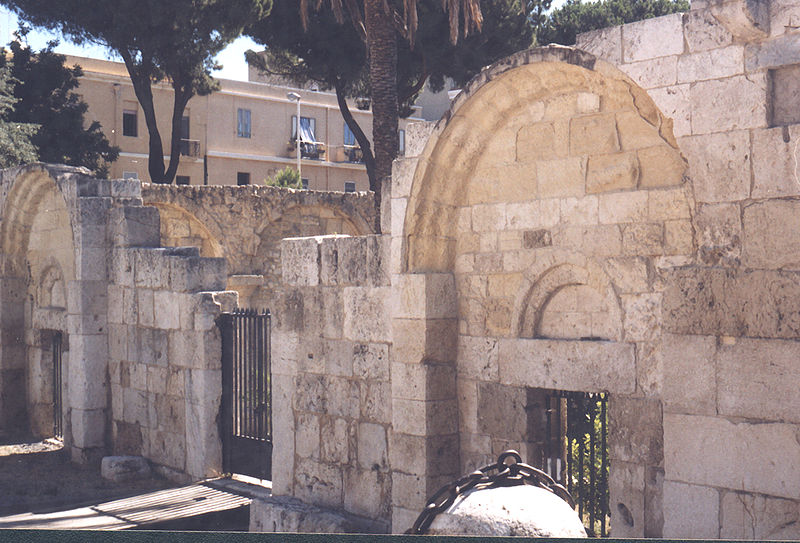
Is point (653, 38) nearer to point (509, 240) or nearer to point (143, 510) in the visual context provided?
point (509, 240)

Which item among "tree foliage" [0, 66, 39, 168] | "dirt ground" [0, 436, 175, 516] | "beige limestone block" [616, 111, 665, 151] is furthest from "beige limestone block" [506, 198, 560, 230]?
"tree foliage" [0, 66, 39, 168]

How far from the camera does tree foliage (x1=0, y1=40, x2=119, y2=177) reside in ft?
85.4

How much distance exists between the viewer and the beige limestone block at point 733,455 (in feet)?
14.9

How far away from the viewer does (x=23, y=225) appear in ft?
44.3

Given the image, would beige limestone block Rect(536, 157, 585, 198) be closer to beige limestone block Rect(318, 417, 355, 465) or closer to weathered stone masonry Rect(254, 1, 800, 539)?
weathered stone masonry Rect(254, 1, 800, 539)

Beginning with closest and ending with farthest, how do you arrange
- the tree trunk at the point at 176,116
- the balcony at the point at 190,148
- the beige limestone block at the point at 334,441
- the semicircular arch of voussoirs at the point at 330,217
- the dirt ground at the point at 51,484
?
the beige limestone block at the point at 334,441, the dirt ground at the point at 51,484, the semicircular arch of voussoirs at the point at 330,217, the tree trunk at the point at 176,116, the balcony at the point at 190,148

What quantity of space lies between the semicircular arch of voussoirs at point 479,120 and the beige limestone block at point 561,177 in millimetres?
385

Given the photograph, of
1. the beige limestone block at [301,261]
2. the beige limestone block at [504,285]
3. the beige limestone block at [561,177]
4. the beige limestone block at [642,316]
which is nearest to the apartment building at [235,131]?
the beige limestone block at [301,261]

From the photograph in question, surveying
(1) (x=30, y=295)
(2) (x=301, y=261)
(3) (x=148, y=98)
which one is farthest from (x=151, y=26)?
(2) (x=301, y=261)

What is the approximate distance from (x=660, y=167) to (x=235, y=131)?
3264 centimetres

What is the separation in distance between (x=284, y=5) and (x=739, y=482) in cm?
2192

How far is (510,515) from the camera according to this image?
4035 mm

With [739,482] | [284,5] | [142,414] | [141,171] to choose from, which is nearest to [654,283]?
[739,482]

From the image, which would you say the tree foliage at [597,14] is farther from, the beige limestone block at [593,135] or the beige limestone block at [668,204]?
the beige limestone block at [668,204]
